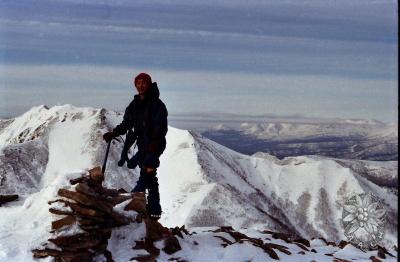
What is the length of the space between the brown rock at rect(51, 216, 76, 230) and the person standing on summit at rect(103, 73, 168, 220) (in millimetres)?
2728

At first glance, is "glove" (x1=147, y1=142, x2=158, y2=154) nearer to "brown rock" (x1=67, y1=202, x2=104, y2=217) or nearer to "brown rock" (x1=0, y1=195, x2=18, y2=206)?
"brown rock" (x1=67, y1=202, x2=104, y2=217)

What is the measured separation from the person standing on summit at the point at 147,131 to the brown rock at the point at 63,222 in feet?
8.95

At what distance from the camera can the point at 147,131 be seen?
16656mm

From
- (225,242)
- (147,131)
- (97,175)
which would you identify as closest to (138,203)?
(97,175)

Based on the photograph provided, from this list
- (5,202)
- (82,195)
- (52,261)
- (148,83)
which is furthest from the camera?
(5,202)

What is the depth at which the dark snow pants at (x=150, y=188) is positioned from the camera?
17.1m

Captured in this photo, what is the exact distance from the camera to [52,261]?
14242 mm

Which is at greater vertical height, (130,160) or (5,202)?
(130,160)

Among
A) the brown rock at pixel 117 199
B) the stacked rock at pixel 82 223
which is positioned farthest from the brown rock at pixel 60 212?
the brown rock at pixel 117 199

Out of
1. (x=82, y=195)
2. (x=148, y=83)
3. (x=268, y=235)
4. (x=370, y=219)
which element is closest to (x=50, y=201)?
(x=82, y=195)

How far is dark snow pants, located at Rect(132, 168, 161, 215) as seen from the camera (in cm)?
1709

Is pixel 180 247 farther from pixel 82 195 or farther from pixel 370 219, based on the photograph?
pixel 370 219

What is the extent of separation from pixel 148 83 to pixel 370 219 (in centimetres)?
1005

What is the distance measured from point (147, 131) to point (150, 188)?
77.7 inches
